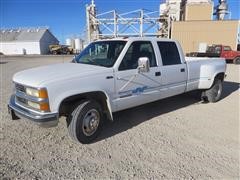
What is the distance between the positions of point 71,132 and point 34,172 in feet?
2.99

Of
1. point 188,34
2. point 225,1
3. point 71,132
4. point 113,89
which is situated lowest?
point 71,132

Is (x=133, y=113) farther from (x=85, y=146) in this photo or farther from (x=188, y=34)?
(x=188, y=34)

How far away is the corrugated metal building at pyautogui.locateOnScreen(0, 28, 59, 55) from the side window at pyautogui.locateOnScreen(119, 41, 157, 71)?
57.2 meters

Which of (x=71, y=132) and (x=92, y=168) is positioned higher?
(x=71, y=132)

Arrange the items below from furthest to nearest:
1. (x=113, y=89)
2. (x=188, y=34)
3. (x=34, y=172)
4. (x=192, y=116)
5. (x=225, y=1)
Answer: (x=225, y=1) → (x=188, y=34) → (x=192, y=116) → (x=113, y=89) → (x=34, y=172)

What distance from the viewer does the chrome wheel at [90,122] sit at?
3.97 metres

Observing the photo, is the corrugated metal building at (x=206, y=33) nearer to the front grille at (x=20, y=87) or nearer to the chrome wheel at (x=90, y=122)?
the chrome wheel at (x=90, y=122)

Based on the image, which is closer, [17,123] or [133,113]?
[17,123]

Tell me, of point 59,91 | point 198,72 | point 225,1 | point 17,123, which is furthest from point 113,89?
point 225,1

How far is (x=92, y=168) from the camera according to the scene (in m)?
Result: 3.31

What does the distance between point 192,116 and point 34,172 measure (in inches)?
160

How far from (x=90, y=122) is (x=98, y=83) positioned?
796mm

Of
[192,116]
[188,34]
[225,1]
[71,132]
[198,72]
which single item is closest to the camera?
[71,132]

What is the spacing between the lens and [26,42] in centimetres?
5694
